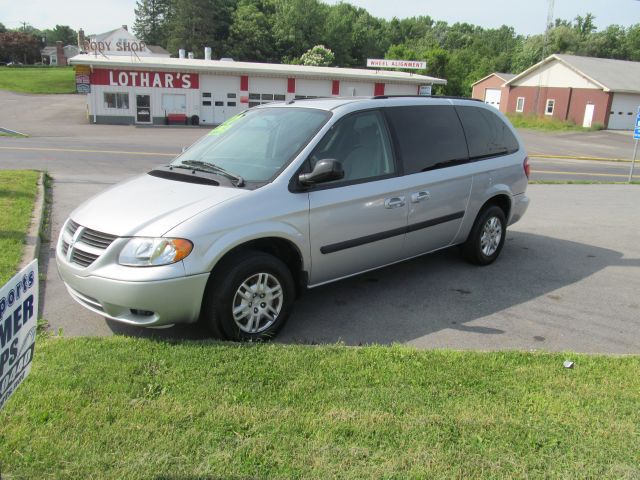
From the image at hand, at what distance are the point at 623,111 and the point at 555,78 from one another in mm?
6747

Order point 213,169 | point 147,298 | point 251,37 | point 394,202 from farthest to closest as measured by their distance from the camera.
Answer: point 251,37 < point 394,202 < point 213,169 < point 147,298

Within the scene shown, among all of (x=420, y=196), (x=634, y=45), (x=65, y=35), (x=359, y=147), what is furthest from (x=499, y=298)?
(x=65, y=35)

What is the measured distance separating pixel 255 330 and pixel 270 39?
77.9m

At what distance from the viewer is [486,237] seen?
6.76 m

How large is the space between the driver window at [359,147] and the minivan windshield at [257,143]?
16 centimetres

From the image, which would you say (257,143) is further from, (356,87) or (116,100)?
(356,87)

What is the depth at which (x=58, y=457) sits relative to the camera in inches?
112

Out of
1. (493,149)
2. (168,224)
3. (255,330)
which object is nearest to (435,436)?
(255,330)

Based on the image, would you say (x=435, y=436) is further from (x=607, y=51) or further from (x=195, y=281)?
(x=607, y=51)

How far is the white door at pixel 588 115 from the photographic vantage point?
157ft

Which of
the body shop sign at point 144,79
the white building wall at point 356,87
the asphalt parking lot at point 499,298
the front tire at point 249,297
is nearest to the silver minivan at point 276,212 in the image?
the front tire at point 249,297

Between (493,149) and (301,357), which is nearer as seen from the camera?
(301,357)

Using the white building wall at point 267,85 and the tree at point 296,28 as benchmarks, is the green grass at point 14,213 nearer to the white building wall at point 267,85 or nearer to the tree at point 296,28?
the white building wall at point 267,85

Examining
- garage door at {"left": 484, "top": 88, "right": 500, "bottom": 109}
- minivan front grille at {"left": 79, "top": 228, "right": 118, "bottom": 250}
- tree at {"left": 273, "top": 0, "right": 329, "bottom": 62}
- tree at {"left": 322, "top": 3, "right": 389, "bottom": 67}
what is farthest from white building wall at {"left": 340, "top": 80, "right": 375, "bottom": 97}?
tree at {"left": 322, "top": 3, "right": 389, "bottom": 67}
